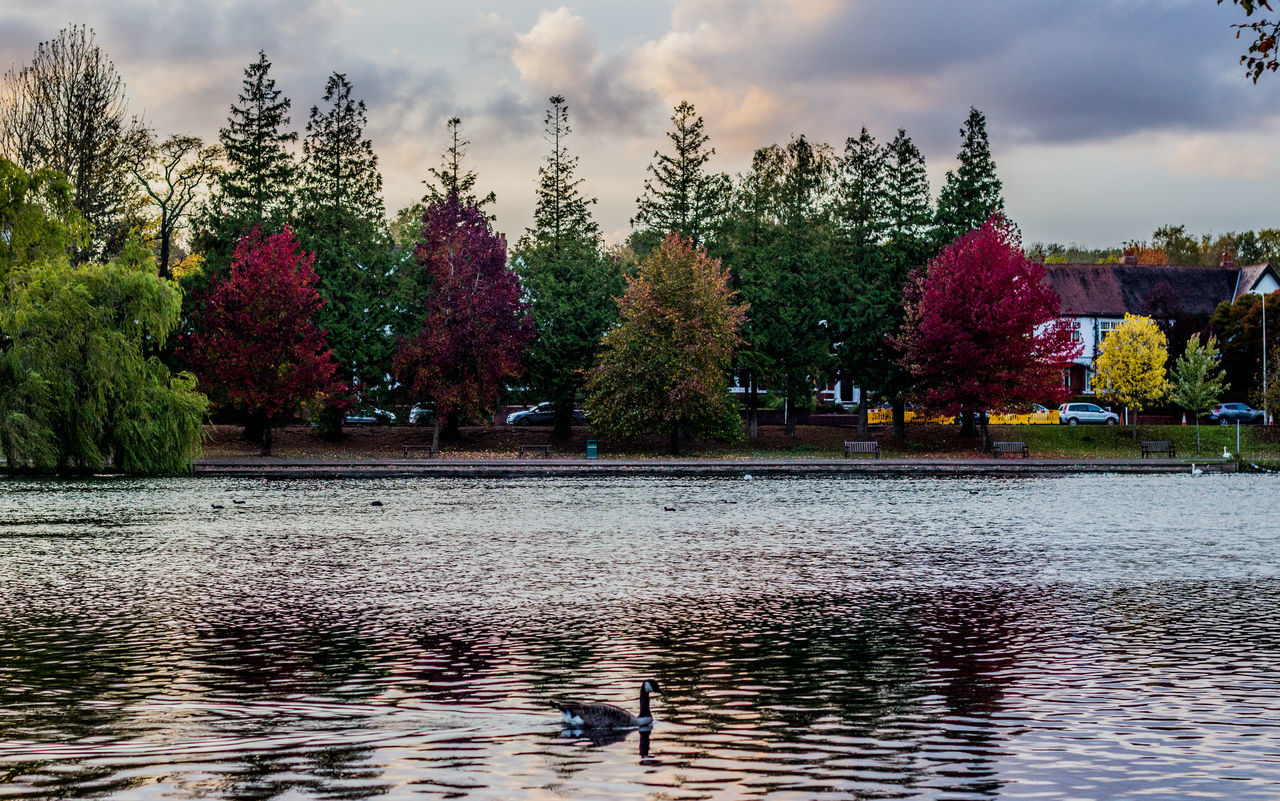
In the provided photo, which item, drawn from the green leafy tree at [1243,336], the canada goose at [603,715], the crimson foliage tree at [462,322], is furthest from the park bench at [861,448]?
the canada goose at [603,715]

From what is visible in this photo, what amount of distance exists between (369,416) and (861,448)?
30117 millimetres

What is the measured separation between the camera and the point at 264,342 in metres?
61.9

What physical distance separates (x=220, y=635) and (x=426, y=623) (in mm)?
2536

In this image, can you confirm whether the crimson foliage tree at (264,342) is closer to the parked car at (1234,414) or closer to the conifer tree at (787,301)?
the conifer tree at (787,301)

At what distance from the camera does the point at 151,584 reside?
20484 mm

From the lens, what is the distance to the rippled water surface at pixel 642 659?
9461 mm

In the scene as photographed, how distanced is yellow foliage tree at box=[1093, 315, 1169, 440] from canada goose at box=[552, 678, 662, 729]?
73674 mm

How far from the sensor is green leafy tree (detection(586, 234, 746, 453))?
209 ft

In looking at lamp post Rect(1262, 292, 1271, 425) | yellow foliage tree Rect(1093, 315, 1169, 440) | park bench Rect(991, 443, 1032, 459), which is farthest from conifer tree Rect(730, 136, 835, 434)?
lamp post Rect(1262, 292, 1271, 425)

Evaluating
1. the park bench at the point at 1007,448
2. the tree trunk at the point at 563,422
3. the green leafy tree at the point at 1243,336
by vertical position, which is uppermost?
the green leafy tree at the point at 1243,336

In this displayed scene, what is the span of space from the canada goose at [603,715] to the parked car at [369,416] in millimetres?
61239

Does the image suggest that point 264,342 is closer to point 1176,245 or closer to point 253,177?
point 253,177

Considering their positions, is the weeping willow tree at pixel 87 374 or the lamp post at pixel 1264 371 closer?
the weeping willow tree at pixel 87 374

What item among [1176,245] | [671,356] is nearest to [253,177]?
[671,356]
